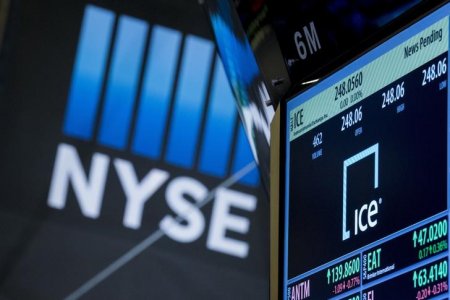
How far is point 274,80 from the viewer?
83.2 inches

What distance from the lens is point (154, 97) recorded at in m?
4.82

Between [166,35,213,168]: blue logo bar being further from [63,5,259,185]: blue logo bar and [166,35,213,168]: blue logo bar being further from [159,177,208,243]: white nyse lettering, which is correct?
[159,177,208,243]: white nyse lettering

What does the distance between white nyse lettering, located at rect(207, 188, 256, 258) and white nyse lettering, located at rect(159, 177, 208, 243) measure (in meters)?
0.05

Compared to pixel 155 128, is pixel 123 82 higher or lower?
higher

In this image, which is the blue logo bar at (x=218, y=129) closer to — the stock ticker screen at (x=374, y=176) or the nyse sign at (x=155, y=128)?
the nyse sign at (x=155, y=128)

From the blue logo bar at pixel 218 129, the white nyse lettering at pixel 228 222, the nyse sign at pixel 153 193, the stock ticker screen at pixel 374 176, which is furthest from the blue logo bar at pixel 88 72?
the stock ticker screen at pixel 374 176

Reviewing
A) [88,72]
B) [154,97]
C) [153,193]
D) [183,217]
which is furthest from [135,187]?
[88,72]

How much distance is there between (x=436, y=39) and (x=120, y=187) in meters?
3.20

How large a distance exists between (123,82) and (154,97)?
0.14 m

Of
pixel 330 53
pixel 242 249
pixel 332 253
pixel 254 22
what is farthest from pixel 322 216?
pixel 242 249

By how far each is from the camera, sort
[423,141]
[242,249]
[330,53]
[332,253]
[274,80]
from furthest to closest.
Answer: [242,249]
[274,80]
[330,53]
[332,253]
[423,141]

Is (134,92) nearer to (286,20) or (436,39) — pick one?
(286,20)

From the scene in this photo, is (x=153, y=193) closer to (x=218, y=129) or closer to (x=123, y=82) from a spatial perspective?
(x=218, y=129)

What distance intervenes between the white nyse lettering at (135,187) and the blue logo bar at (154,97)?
0.07 m
